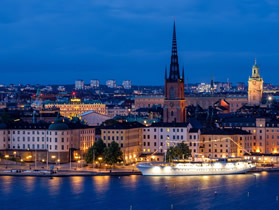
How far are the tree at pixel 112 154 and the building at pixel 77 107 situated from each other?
162 feet

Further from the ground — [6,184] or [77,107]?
[77,107]

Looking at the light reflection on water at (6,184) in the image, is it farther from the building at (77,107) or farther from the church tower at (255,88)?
the church tower at (255,88)

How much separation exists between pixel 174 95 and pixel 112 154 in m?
12.1

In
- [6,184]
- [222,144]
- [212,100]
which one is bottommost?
[6,184]

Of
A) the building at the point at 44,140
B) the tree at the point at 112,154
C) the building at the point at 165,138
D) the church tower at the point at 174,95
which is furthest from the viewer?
the church tower at the point at 174,95

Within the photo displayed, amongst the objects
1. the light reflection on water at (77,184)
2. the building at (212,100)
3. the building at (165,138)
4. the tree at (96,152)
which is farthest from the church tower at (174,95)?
the building at (212,100)

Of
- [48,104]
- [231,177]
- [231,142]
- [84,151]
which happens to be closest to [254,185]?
[231,177]

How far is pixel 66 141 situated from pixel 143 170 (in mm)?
7072

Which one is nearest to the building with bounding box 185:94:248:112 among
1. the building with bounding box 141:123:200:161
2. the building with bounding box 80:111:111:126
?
the building with bounding box 80:111:111:126

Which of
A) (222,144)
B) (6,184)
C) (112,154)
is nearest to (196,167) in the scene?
(112,154)

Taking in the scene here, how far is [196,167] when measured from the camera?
5153cm

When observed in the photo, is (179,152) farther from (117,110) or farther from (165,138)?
(117,110)

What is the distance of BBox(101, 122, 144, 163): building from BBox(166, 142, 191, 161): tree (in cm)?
337

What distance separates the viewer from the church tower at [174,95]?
62.4 meters
